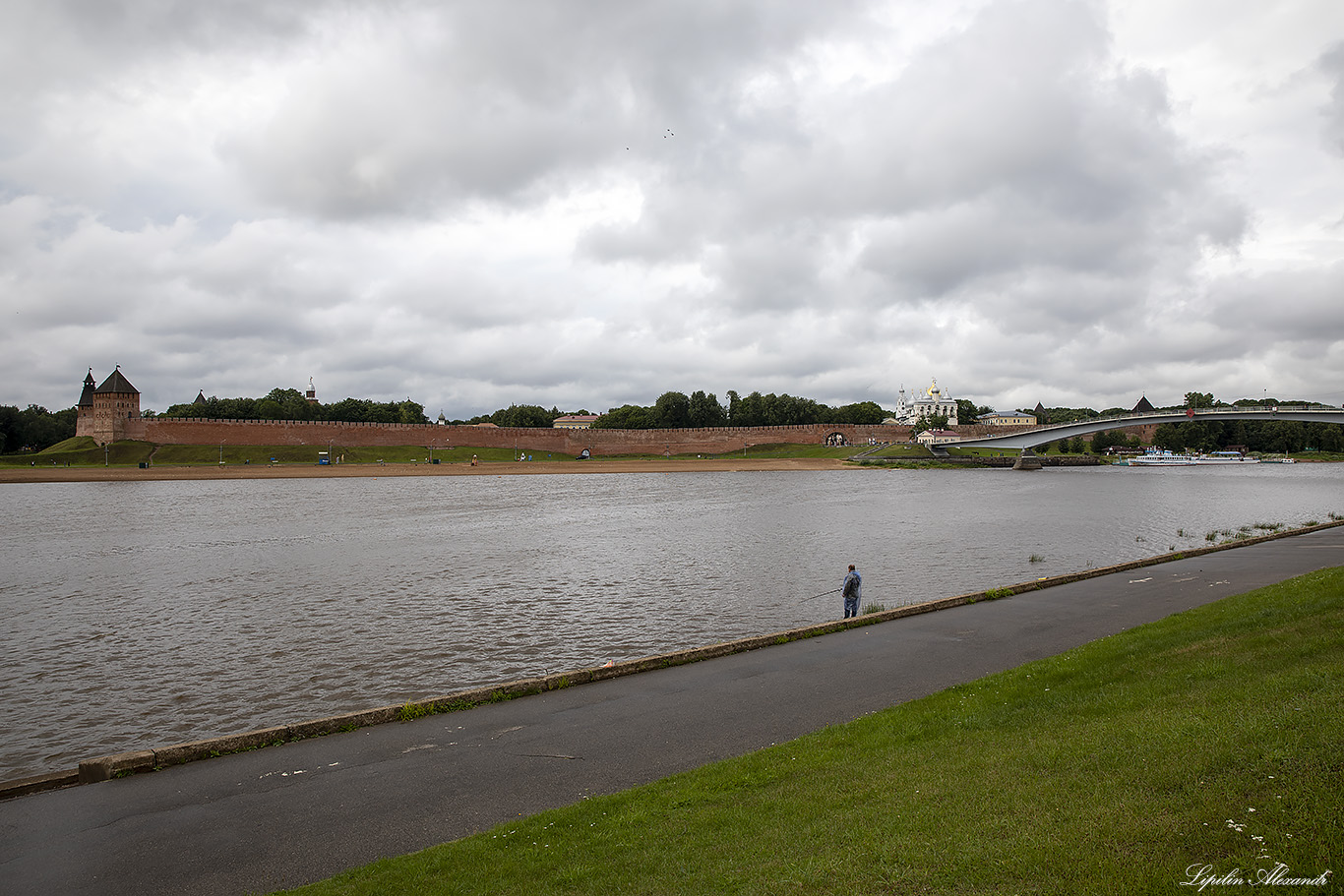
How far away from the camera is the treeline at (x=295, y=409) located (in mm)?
127688

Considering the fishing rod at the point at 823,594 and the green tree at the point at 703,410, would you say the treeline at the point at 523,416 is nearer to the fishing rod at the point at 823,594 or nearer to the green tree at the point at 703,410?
the green tree at the point at 703,410

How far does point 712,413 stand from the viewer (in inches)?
5581

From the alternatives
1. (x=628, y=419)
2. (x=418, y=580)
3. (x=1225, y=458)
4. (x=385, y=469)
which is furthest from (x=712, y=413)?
(x=418, y=580)

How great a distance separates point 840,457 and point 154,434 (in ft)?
304

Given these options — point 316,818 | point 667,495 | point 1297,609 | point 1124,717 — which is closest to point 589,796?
point 316,818

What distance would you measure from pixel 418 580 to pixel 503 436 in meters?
95.4

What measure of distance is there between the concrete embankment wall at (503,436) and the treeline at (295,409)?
19.4 meters

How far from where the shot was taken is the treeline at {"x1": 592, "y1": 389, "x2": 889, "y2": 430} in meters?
141

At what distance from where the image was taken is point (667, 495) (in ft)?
194

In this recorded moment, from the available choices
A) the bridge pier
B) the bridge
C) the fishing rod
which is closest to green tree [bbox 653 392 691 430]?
the bridge

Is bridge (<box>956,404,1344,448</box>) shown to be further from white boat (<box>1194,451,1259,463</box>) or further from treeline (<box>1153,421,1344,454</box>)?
treeline (<box>1153,421,1344,454</box>)

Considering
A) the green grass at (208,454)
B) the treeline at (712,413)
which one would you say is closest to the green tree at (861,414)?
the treeline at (712,413)

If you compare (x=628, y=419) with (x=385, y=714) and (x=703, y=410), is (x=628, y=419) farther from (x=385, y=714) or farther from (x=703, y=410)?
(x=385, y=714)

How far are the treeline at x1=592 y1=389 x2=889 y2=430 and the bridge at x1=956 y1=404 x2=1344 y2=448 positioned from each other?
122 feet
